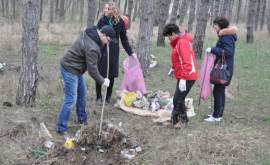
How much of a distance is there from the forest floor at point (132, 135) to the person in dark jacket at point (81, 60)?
1.55ft

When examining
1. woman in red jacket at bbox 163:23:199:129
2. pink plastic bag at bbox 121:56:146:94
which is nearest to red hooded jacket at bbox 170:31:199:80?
woman in red jacket at bbox 163:23:199:129

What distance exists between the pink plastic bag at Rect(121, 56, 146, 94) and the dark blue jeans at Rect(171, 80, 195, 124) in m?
1.35

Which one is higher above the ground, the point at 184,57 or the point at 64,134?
the point at 184,57

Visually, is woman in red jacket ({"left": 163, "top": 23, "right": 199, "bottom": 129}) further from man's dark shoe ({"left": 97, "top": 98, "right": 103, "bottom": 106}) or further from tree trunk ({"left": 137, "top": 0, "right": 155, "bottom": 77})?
tree trunk ({"left": 137, "top": 0, "right": 155, "bottom": 77})

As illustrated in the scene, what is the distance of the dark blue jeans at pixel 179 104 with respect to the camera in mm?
4234

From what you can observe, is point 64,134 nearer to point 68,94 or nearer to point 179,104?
point 68,94

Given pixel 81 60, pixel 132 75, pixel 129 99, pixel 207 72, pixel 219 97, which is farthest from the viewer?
pixel 132 75

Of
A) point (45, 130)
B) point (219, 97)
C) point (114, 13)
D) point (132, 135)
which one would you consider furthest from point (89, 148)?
point (114, 13)

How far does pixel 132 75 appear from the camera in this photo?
18.4ft

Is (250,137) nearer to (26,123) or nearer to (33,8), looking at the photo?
(26,123)

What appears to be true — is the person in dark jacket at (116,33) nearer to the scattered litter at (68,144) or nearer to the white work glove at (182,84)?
the white work glove at (182,84)

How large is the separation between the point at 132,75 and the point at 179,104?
150 cm

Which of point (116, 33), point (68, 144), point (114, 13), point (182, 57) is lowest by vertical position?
point (68, 144)

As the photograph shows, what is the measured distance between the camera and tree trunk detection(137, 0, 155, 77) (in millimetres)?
7363
